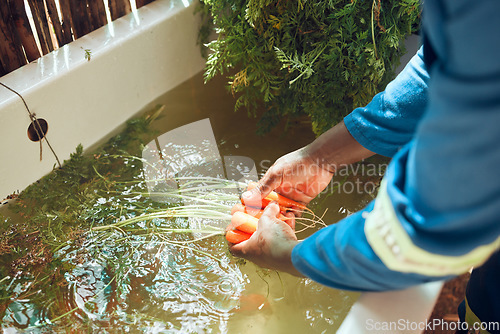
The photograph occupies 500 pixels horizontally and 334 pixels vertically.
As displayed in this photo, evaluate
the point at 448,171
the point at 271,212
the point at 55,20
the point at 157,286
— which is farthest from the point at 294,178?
the point at 55,20

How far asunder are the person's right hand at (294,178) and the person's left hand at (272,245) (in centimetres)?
17

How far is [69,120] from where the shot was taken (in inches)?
58.8

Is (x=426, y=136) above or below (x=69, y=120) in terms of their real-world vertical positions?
above

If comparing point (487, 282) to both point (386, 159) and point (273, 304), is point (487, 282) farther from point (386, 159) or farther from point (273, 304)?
point (386, 159)

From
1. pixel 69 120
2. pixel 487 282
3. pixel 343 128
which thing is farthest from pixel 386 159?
pixel 69 120

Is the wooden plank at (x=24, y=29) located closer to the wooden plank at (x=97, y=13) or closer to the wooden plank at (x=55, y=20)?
the wooden plank at (x=55, y=20)

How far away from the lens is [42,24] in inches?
57.2

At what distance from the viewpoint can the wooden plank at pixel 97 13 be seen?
61.9 inches

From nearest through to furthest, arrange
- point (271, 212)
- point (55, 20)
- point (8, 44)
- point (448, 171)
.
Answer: point (448, 171)
point (271, 212)
point (8, 44)
point (55, 20)

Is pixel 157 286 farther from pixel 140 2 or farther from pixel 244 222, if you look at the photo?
pixel 140 2

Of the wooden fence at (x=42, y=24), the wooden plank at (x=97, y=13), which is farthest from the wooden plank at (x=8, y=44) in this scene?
the wooden plank at (x=97, y=13)

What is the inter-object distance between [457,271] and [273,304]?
2.68 ft

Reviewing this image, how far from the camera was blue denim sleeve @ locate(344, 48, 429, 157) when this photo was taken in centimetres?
77

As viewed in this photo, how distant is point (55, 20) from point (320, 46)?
899 mm
